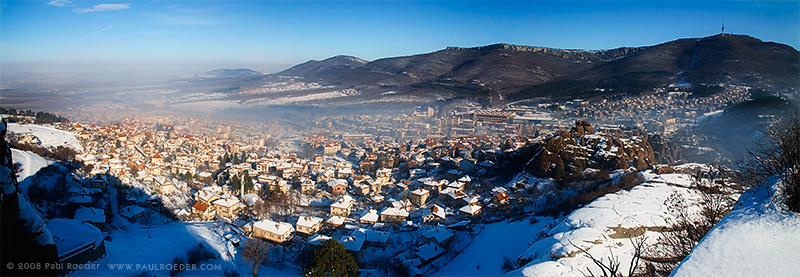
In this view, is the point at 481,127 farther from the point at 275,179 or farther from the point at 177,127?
the point at 177,127

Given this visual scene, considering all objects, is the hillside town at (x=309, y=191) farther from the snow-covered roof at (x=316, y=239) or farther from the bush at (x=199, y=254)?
the bush at (x=199, y=254)

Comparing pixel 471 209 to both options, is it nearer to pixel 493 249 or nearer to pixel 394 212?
pixel 394 212

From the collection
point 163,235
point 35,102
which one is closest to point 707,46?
point 163,235

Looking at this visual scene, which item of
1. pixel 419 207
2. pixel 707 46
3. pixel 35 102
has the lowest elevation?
pixel 419 207

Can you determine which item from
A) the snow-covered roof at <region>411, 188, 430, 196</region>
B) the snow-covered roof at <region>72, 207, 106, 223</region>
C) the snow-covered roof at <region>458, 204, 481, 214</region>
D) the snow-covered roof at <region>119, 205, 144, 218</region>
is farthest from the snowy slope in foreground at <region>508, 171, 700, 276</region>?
the snow-covered roof at <region>119, 205, 144, 218</region>

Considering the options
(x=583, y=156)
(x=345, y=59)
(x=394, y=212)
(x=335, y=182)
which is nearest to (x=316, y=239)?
(x=394, y=212)
